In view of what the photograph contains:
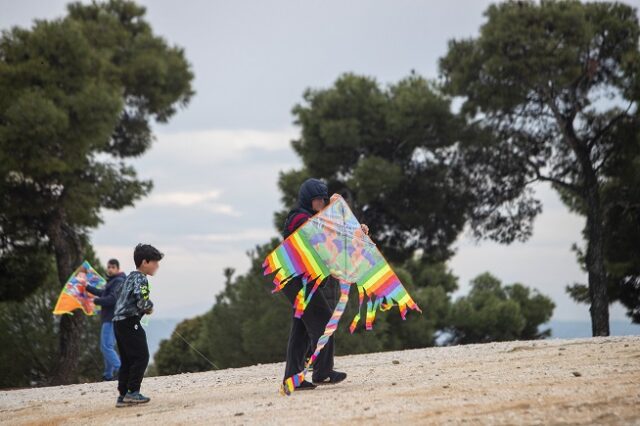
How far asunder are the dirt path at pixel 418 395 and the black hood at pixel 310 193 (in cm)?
184

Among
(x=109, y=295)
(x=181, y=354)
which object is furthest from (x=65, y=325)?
(x=181, y=354)

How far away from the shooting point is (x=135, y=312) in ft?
29.2

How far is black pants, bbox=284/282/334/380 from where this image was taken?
8.76 metres

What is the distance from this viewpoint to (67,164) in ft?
76.3

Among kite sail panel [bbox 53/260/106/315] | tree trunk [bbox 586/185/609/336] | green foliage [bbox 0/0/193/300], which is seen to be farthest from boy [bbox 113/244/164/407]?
tree trunk [bbox 586/185/609/336]

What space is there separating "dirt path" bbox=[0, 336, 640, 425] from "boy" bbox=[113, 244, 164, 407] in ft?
1.57

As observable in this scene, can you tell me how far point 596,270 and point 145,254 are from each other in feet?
55.0

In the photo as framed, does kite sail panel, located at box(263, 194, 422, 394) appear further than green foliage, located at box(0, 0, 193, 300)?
No

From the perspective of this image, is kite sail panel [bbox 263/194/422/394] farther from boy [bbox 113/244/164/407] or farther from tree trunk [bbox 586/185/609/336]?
tree trunk [bbox 586/185/609/336]

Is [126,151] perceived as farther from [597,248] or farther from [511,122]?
[597,248]

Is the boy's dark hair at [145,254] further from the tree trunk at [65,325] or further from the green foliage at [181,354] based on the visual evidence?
the green foliage at [181,354]

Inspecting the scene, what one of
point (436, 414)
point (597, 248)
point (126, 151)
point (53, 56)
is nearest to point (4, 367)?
point (126, 151)

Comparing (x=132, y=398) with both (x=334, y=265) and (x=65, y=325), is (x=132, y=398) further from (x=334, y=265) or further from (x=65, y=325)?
(x=65, y=325)

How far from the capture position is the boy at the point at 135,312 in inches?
351
